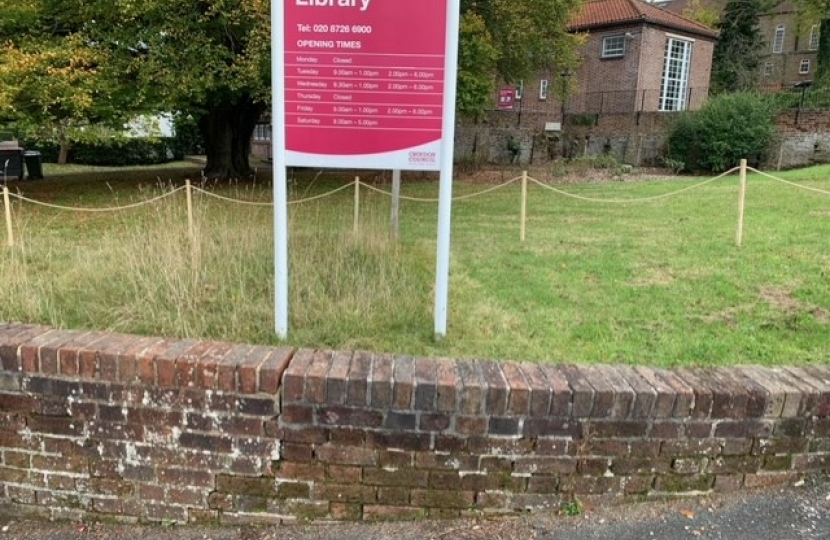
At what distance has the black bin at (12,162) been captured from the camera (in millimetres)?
18109

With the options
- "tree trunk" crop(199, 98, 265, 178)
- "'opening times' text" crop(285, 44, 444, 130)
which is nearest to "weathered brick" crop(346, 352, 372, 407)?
"'opening times' text" crop(285, 44, 444, 130)

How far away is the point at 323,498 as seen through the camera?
261 cm

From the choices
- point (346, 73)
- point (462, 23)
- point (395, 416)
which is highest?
point (462, 23)

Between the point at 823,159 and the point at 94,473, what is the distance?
2611cm

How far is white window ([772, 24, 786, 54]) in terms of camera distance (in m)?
55.6

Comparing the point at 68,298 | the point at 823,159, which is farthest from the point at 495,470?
the point at 823,159

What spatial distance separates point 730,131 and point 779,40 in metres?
42.5

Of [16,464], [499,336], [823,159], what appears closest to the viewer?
[16,464]

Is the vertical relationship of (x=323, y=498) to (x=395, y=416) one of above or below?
below

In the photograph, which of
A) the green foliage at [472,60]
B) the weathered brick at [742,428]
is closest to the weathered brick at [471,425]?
the weathered brick at [742,428]

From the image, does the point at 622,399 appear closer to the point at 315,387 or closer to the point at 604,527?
the point at 604,527

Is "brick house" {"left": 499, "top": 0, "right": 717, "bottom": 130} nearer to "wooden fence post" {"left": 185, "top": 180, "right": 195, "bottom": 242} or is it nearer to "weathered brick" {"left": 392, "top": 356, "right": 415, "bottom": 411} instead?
"wooden fence post" {"left": 185, "top": 180, "right": 195, "bottom": 242}

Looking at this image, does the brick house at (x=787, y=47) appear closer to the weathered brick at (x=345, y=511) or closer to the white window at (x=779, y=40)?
the white window at (x=779, y=40)

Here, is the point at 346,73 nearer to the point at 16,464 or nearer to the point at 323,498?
the point at 323,498
